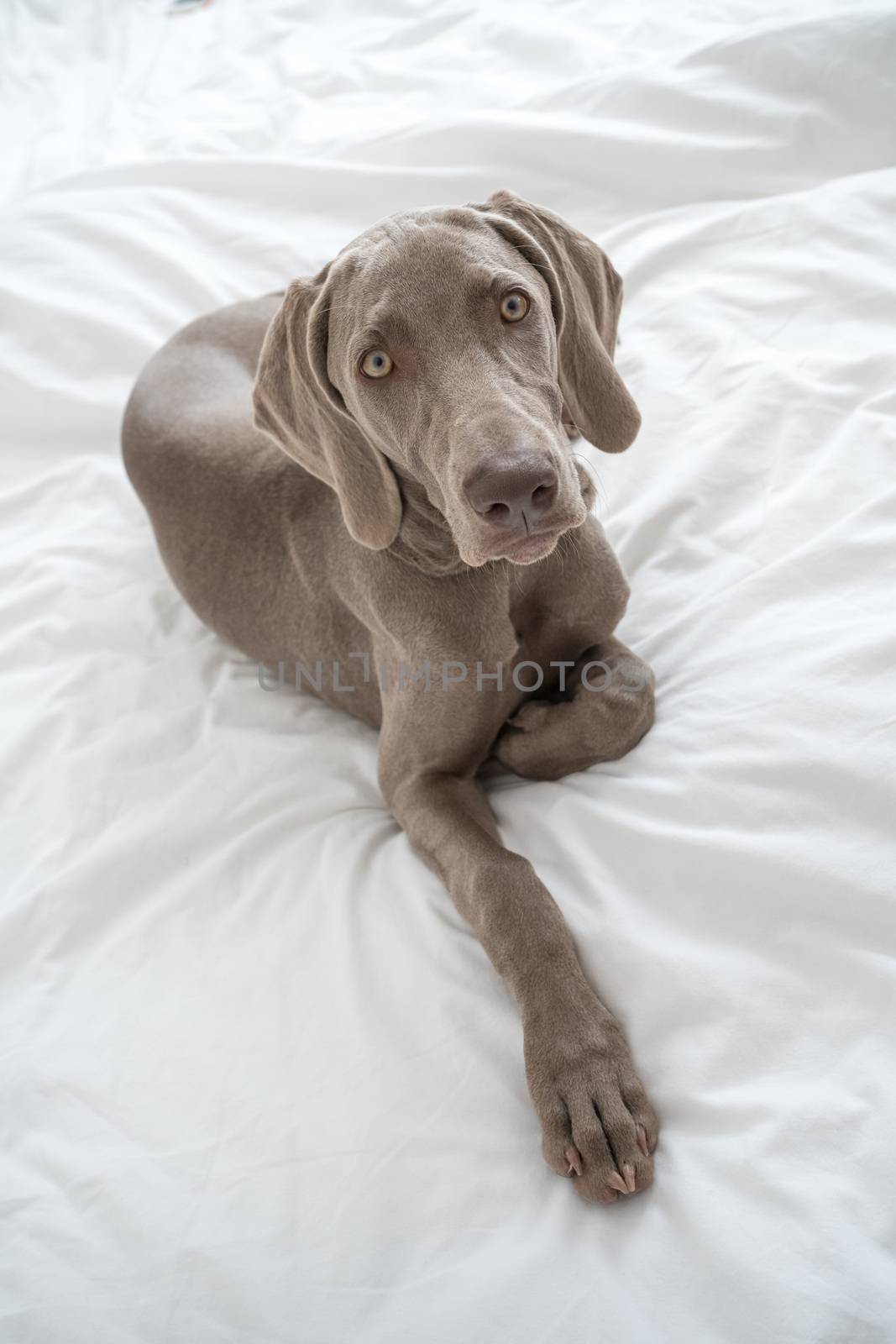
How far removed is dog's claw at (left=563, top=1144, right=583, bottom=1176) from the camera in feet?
4.74

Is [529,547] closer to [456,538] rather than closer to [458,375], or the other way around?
[456,538]

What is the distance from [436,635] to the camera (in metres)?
1.98

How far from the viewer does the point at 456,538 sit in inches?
66.1

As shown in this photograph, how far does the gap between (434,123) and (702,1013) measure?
2807 millimetres

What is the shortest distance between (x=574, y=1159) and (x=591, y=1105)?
0.26ft

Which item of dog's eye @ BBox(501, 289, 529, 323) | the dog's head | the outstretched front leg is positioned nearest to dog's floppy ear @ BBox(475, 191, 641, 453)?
the dog's head

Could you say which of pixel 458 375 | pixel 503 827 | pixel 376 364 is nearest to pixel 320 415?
pixel 376 364

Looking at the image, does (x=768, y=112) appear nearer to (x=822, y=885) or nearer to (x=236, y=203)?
(x=236, y=203)

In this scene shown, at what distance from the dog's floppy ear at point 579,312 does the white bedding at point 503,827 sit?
16.5 inches

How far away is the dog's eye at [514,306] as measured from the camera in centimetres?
166

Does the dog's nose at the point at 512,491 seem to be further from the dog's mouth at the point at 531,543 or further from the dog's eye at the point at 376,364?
the dog's eye at the point at 376,364

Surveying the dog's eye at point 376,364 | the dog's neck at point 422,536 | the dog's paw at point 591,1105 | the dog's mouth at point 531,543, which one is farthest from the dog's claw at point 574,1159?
the dog's eye at point 376,364

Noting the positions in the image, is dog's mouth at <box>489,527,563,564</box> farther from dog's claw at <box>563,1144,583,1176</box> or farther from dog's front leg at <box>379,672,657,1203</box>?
dog's claw at <box>563,1144,583,1176</box>

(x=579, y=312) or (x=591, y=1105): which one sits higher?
(x=579, y=312)
